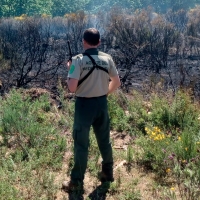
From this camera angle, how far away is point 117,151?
4184 millimetres

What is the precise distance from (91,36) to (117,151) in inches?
71.0

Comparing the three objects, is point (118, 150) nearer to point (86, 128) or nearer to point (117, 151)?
point (117, 151)

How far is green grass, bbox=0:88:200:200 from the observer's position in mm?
3106

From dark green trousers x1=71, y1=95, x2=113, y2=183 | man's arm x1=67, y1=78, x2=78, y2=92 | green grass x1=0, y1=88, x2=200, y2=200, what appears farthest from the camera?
green grass x1=0, y1=88, x2=200, y2=200

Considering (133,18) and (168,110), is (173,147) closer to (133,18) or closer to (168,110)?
(168,110)

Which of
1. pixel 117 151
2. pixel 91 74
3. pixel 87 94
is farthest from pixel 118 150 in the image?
pixel 91 74

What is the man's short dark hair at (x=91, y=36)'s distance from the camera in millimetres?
2910

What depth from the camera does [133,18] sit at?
827 inches

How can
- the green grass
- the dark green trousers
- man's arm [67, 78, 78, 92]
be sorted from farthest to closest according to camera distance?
the green grass < the dark green trousers < man's arm [67, 78, 78, 92]

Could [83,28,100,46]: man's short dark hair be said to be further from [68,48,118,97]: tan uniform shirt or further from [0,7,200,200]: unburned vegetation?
[0,7,200,200]: unburned vegetation

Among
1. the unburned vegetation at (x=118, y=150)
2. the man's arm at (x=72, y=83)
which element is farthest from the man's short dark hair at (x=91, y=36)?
the unburned vegetation at (x=118, y=150)

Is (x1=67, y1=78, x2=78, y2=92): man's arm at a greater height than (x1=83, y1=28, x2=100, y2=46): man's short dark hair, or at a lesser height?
lesser

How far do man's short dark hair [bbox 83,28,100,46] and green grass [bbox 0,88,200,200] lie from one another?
49.2 inches

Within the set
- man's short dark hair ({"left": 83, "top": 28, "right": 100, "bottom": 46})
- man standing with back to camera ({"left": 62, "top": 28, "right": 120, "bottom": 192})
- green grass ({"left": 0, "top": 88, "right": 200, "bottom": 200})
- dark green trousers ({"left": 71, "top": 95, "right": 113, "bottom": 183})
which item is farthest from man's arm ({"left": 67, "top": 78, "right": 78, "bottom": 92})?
green grass ({"left": 0, "top": 88, "right": 200, "bottom": 200})
